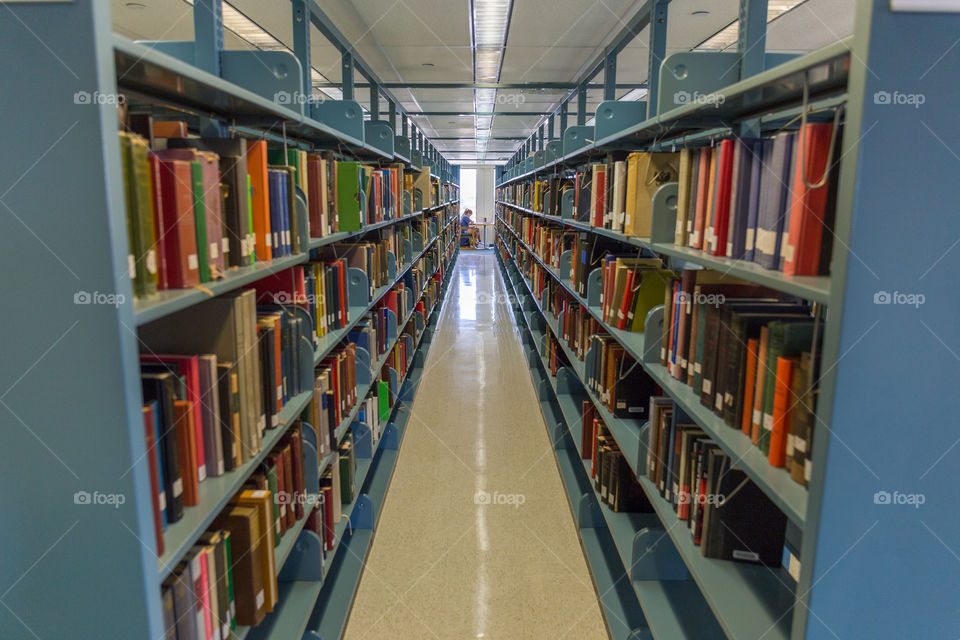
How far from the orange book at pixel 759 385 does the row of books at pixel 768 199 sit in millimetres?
168

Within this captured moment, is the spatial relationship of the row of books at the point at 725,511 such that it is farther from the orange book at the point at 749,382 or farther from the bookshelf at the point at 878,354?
the bookshelf at the point at 878,354

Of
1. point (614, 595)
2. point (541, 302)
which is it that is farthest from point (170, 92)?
point (541, 302)

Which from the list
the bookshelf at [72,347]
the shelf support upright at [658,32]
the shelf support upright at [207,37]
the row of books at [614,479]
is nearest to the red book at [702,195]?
the shelf support upright at [658,32]

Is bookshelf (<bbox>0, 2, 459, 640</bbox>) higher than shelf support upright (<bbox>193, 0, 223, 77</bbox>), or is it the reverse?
shelf support upright (<bbox>193, 0, 223, 77</bbox>)

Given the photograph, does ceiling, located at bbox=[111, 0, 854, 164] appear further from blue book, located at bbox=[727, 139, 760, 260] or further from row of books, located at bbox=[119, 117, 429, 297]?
blue book, located at bbox=[727, 139, 760, 260]

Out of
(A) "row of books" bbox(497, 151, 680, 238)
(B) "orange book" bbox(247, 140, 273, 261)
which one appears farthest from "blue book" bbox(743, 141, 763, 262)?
(B) "orange book" bbox(247, 140, 273, 261)

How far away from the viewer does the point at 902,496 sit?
1.04 m

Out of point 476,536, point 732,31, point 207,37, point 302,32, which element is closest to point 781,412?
→ point 476,536

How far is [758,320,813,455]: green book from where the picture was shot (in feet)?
4.20

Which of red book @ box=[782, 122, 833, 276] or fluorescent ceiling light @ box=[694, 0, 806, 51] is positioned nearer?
red book @ box=[782, 122, 833, 276]

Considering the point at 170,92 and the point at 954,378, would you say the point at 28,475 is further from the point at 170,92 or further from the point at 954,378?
the point at 954,378

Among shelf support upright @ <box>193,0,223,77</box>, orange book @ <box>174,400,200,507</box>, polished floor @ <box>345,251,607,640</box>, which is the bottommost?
polished floor @ <box>345,251,607,640</box>

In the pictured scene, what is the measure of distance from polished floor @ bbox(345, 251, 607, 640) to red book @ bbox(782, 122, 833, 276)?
1.75 metres

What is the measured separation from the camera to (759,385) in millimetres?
1392
